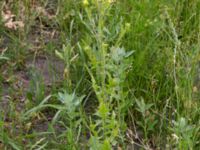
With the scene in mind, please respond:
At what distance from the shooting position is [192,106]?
87.7 inches

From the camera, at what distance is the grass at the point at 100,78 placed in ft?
6.82

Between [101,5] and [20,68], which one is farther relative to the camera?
[20,68]

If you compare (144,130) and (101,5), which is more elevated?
(101,5)

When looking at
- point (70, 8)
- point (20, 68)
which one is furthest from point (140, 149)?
point (70, 8)

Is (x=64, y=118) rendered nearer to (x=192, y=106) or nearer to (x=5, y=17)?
(x=192, y=106)

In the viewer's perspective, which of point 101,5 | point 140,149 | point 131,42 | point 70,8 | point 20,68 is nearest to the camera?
point 101,5

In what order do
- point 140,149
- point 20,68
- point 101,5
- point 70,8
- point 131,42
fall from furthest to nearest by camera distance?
1. point 70,8
2. point 20,68
3. point 131,42
4. point 140,149
5. point 101,5

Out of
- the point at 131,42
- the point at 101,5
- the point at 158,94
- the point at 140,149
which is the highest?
the point at 101,5

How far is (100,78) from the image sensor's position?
228cm

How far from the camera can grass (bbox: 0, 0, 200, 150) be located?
208cm

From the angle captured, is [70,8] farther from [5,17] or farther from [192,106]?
[192,106]

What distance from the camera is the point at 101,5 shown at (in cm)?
164

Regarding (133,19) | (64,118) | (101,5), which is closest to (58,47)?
(133,19)

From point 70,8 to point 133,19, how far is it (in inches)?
20.4
